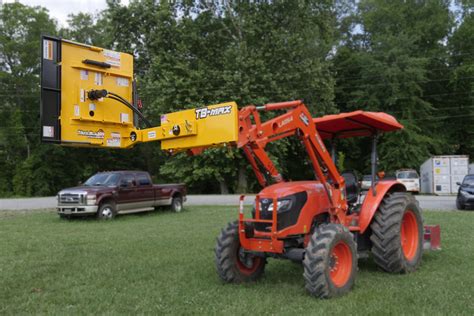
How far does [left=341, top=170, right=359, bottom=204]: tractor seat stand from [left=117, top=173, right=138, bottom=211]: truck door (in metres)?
11.5

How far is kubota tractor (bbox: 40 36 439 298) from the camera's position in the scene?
18.4ft

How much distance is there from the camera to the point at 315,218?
6852 millimetres

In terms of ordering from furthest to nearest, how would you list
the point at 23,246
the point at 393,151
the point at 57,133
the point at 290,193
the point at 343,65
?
the point at 343,65
the point at 393,151
the point at 23,246
the point at 290,193
the point at 57,133

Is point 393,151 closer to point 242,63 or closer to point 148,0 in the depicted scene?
point 242,63

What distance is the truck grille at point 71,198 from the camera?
1652 centimetres

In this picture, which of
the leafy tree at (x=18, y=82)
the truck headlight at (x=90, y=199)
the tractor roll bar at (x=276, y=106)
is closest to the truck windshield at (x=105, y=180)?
the truck headlight at (x=90, y=199)

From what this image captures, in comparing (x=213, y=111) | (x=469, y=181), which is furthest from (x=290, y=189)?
(x=469, y=181)

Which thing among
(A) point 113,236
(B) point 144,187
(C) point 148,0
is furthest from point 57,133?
(C) point 148,0

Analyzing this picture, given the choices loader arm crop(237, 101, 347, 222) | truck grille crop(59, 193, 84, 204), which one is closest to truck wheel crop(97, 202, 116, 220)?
truck grille crop(59, 193, 84, 204)

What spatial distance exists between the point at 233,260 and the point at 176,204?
13.6 metres

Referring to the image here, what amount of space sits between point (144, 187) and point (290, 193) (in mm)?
13174

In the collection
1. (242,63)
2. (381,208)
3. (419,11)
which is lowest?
(381,208)

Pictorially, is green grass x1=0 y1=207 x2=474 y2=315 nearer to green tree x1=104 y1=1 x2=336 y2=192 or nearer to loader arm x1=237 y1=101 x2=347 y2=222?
loader arm x1=237 y1=101 x2=347 y2=222

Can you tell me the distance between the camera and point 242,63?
3061 cm
